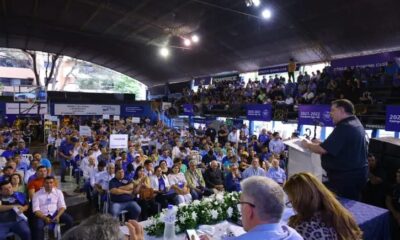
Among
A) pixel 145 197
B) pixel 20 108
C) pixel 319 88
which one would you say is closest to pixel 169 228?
pixel 145 197

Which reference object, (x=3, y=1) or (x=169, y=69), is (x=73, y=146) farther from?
(x=169, y=69)

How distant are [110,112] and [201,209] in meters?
20.2

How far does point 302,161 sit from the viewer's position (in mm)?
3383

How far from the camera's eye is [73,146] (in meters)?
9.89

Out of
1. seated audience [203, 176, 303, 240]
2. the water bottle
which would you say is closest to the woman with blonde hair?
seated audience [203, 176, 303, 240]

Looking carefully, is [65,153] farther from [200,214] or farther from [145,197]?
[200,214]

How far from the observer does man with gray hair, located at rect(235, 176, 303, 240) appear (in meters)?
1.47

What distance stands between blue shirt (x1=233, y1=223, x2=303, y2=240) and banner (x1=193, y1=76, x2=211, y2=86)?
72.4 ft

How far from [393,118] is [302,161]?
657cm

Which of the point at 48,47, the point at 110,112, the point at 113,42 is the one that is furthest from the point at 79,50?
the point at 110,112

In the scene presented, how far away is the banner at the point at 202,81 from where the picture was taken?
23.6 meters

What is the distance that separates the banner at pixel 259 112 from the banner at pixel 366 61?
10.7 ft

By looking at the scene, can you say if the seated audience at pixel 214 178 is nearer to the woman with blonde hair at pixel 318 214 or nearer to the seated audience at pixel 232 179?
the seated audience at pixel 232 179

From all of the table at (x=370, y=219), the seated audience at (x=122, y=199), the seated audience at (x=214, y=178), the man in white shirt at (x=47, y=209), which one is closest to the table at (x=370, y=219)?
the table at (x=370, y=219)
